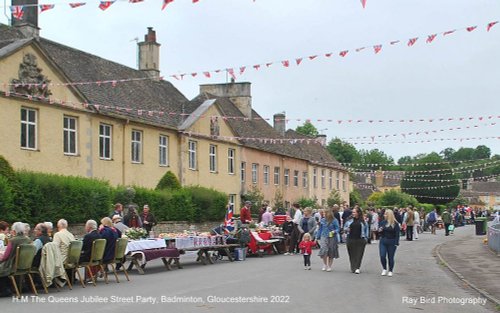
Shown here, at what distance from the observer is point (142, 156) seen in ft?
115

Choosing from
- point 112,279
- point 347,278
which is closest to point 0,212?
point 112,279

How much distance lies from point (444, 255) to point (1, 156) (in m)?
16.8

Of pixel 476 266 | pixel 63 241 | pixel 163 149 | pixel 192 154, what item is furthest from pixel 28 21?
pixel 476 266

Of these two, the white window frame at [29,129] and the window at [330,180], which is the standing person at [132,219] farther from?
the window at [330,180]

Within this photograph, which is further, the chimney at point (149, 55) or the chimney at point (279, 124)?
the chimney at point (279, 124)

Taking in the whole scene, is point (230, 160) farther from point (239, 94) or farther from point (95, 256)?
point (95, 256)

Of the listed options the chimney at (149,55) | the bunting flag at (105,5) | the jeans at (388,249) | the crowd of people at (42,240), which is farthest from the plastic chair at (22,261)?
the chimney at (149,55)

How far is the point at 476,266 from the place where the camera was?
816 inches

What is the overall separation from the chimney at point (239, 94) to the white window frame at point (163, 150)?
1689 centimetres

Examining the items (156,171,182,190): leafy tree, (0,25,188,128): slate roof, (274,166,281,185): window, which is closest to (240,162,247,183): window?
(274,166,281,185): window

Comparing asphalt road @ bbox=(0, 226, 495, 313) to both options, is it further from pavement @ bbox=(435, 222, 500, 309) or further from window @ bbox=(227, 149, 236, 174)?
window @ bbox=(227, 149, 236, 174)

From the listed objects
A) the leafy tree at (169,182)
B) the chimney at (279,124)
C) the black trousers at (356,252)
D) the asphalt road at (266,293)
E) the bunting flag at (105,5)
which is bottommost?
the asphalt road at (266,293)

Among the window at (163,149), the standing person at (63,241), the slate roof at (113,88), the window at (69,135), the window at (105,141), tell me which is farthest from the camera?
the window at (163,149)

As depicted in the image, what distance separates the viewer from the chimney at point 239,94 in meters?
54.3
